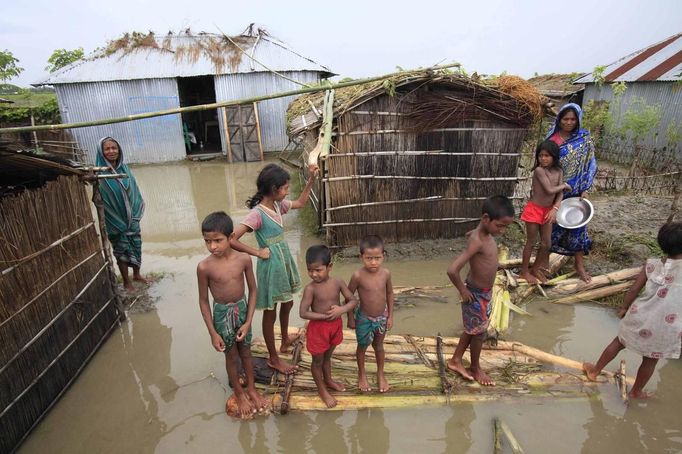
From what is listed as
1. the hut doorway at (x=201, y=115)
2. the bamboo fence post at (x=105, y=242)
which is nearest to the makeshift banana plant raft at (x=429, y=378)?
the bamboo fence post at (x=105, y=242)

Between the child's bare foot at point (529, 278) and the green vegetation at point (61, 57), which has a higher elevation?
the green vegetation at point (61, 57)

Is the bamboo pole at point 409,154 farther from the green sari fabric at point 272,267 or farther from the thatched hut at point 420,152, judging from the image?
the green sari fabric at point 272,267

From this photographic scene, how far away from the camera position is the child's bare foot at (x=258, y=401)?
3.05m

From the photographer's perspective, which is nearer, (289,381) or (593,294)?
(289,381)


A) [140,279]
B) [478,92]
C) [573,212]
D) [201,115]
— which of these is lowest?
[140,279]

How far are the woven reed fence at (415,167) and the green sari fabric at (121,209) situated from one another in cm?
258

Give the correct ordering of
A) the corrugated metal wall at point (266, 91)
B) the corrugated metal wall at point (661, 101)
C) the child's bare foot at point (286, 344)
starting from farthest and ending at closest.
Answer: the corrugated metal wall at point (266, 91)
the corrugated metal wall at point (661, 101)
the child's bare foot at point (286, 344)

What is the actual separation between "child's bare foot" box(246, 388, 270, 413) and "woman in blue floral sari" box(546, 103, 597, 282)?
145 inches

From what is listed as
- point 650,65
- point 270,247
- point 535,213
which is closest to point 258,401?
point 270,247

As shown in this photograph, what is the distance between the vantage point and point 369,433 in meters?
2.92

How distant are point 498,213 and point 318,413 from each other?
2033mm

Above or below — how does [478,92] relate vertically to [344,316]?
above

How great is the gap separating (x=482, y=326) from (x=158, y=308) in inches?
149

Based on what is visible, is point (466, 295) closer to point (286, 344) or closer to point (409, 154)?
point (286, 344)
